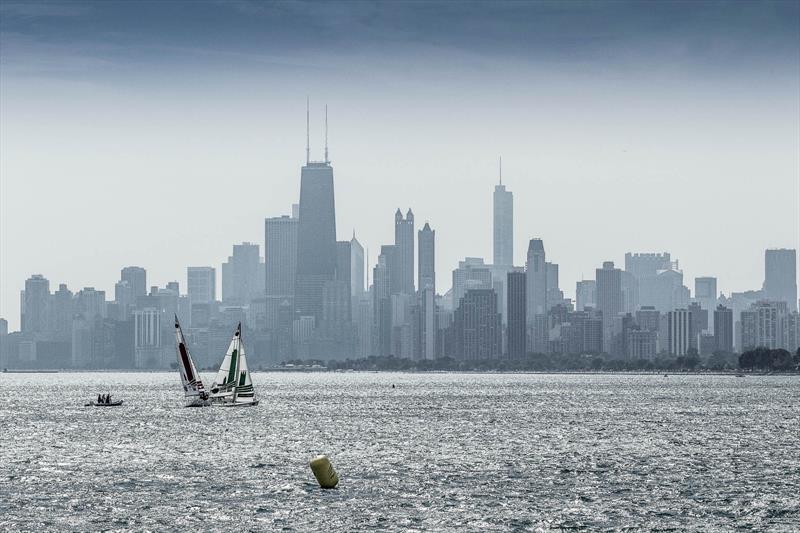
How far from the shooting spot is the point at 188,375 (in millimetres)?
196500

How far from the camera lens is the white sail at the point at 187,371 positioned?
623 ft

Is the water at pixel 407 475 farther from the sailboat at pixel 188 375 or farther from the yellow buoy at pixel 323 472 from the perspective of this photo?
the sailboat at pixel 188 375

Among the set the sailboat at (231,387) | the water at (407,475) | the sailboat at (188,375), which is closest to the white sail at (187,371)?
the sailboat at (188,375)

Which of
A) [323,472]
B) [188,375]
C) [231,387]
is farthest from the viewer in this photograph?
[231,387]

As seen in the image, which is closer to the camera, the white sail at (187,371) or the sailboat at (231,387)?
the white sail at (187,371)

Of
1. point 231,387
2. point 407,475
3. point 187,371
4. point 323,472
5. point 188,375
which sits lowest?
point 407,475

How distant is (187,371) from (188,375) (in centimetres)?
126

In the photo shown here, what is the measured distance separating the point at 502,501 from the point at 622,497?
650 centimetres

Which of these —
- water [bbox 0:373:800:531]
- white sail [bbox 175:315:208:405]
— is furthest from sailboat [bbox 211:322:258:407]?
water [bbox 0:373:800:531]

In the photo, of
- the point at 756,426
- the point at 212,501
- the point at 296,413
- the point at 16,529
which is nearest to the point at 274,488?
the point at 212,501

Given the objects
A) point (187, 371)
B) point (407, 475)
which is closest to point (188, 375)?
point (187, 371)

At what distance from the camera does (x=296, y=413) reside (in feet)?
620

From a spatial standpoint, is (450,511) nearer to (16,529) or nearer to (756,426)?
(16,529)

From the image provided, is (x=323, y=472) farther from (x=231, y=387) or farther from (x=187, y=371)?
(x=231, y=387)
